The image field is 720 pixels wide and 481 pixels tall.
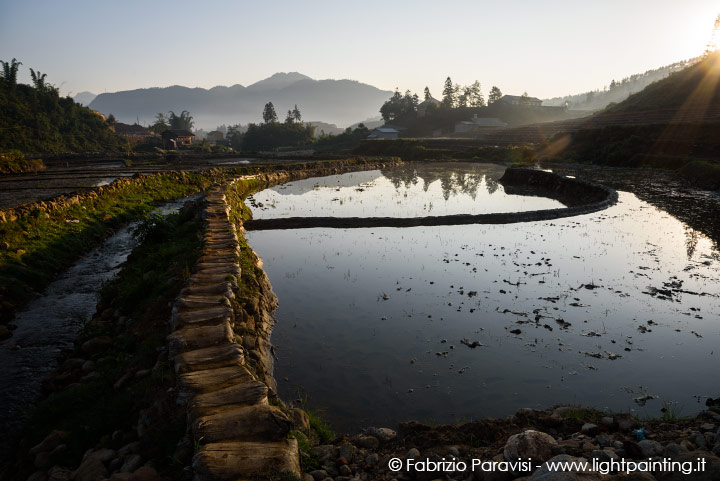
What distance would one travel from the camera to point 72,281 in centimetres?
1240

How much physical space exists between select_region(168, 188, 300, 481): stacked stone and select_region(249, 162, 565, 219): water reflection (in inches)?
590

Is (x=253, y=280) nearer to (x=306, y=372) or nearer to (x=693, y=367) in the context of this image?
(x=306, y=372)

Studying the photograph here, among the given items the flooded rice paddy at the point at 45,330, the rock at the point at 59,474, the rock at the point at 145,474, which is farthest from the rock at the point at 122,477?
the flooded rice paddy at the point at 45,330

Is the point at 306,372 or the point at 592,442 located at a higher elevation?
the point at 592,442

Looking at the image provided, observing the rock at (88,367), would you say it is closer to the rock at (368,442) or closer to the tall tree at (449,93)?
the rock at (368,442)

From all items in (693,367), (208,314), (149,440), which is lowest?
(693,367)

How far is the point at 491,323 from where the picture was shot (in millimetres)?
9023

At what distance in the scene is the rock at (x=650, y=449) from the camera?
3957 mm

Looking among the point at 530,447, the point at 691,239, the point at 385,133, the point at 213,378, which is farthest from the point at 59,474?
the point at 385,133

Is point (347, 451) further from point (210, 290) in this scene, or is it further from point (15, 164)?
point (15, 164)

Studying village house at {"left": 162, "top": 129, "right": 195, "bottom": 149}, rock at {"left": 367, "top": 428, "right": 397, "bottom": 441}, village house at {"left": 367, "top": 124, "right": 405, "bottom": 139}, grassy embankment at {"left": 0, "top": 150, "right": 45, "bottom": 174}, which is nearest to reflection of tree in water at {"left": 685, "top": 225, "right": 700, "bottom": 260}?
rock at {"left": 367, "top": 428, "right": 397, "bottom": 441}

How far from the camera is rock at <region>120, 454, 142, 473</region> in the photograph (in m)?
4.27

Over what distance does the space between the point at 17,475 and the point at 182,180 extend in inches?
1362

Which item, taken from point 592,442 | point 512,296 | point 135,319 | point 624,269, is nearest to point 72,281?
point 135,319
